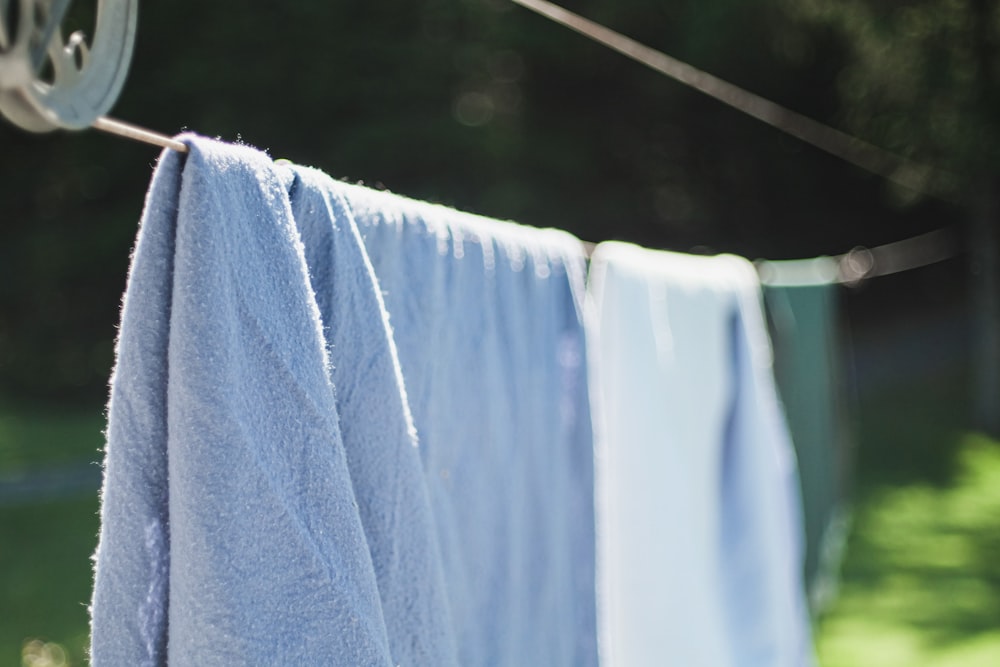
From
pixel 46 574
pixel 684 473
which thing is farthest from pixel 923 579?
pixel 46 574

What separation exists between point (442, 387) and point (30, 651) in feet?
2.16

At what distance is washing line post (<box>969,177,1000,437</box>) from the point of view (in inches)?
198

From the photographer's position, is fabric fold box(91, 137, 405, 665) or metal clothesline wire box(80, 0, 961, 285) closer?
fabric fold box(91, 137, 405, 665)

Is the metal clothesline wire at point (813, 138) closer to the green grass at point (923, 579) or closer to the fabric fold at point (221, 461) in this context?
the fabric fold at point (221, 461)

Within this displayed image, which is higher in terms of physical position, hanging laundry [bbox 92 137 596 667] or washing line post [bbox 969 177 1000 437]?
washing line post [bbox 969 177 1000 437]

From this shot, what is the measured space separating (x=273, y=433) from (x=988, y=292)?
5.23m

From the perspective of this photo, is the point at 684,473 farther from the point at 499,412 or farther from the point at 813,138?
the point at 813,138

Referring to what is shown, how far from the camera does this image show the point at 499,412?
3.15ft

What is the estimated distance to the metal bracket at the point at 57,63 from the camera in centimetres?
53

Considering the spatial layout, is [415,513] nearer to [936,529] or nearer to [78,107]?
[78,107]

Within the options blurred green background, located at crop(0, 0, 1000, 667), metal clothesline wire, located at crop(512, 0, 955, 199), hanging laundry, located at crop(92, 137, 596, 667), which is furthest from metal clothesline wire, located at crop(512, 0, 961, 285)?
hanging laundry, located at crop(92, 137, 596, 667)

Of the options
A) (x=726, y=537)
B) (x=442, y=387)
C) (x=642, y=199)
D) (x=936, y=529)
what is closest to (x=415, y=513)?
(x=442, y=387)

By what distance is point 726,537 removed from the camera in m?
1.52

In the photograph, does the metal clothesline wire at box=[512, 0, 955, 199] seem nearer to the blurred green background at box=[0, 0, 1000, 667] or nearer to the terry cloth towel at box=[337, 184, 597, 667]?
the blurred green background at box=[0, 0, 1000, 667]
